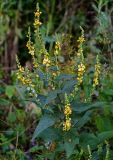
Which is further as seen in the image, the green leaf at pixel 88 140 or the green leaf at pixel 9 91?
the green leaf at pixel 9 91

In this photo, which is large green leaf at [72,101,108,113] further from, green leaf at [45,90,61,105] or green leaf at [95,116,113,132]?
green leaf at [95,116,113,132]

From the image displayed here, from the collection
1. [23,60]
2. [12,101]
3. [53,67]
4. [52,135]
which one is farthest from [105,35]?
[23,60]

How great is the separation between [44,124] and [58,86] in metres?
0.21

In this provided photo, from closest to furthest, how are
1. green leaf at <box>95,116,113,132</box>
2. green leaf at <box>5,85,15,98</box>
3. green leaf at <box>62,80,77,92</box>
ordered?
green leaf at <box>62,80,77,92</box>, green leaf at <box>95,116,113,132</box>, green leaf at <box>5,85,15,98</box>

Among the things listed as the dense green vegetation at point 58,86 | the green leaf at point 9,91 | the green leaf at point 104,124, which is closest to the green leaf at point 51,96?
the dense green vegetation at point 58,86

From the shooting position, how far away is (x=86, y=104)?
2191mm

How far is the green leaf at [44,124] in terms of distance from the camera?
6.80 feet

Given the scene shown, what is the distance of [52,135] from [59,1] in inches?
112

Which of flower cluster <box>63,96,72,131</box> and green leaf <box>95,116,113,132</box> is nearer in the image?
flower cluster <box>63,96,72,131</box>

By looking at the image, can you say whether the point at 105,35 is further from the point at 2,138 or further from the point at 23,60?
the point at 23,60

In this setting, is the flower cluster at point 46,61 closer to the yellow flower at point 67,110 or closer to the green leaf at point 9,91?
the yellow flower at point 67,110

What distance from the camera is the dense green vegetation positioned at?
7.25ft

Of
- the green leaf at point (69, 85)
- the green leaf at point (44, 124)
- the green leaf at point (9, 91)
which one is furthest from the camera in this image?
the green leaf at point (9, 91)

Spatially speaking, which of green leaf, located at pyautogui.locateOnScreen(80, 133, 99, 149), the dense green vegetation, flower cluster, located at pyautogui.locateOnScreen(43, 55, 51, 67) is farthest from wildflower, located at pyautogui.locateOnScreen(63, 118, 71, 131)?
flower cluster, located at pyautogui.locateOnScreen(43, 55, 51, 67)
